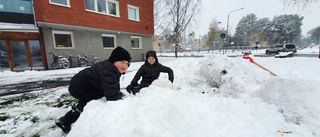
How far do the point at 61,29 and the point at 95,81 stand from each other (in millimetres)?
10153

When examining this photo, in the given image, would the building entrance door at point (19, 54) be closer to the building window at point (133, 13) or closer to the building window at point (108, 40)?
the building window at point (108, 40)

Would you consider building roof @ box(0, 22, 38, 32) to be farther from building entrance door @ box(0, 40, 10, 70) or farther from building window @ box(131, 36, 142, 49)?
building window @ box(131, 36, 142, 49)

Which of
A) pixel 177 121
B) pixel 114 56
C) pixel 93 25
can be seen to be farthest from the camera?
pixel 93 25

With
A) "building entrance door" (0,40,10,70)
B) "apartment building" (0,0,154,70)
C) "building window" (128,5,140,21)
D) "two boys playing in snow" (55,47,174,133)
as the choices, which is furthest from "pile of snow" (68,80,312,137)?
"building window" (128,5,140,21)

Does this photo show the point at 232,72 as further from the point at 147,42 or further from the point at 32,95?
the point at 147,42

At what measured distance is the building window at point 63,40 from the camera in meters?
9.02

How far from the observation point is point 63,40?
9.38 metres

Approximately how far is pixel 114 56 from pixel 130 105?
2.78ft

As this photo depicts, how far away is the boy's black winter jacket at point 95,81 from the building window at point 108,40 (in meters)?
10.8

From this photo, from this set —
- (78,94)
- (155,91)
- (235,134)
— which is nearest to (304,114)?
(235,134)


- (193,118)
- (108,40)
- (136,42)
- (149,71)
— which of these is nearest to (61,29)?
(108,40)

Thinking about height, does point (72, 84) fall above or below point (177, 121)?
above

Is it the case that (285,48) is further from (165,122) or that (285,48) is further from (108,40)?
(165,122)

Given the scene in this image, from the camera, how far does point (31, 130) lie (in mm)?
1917
